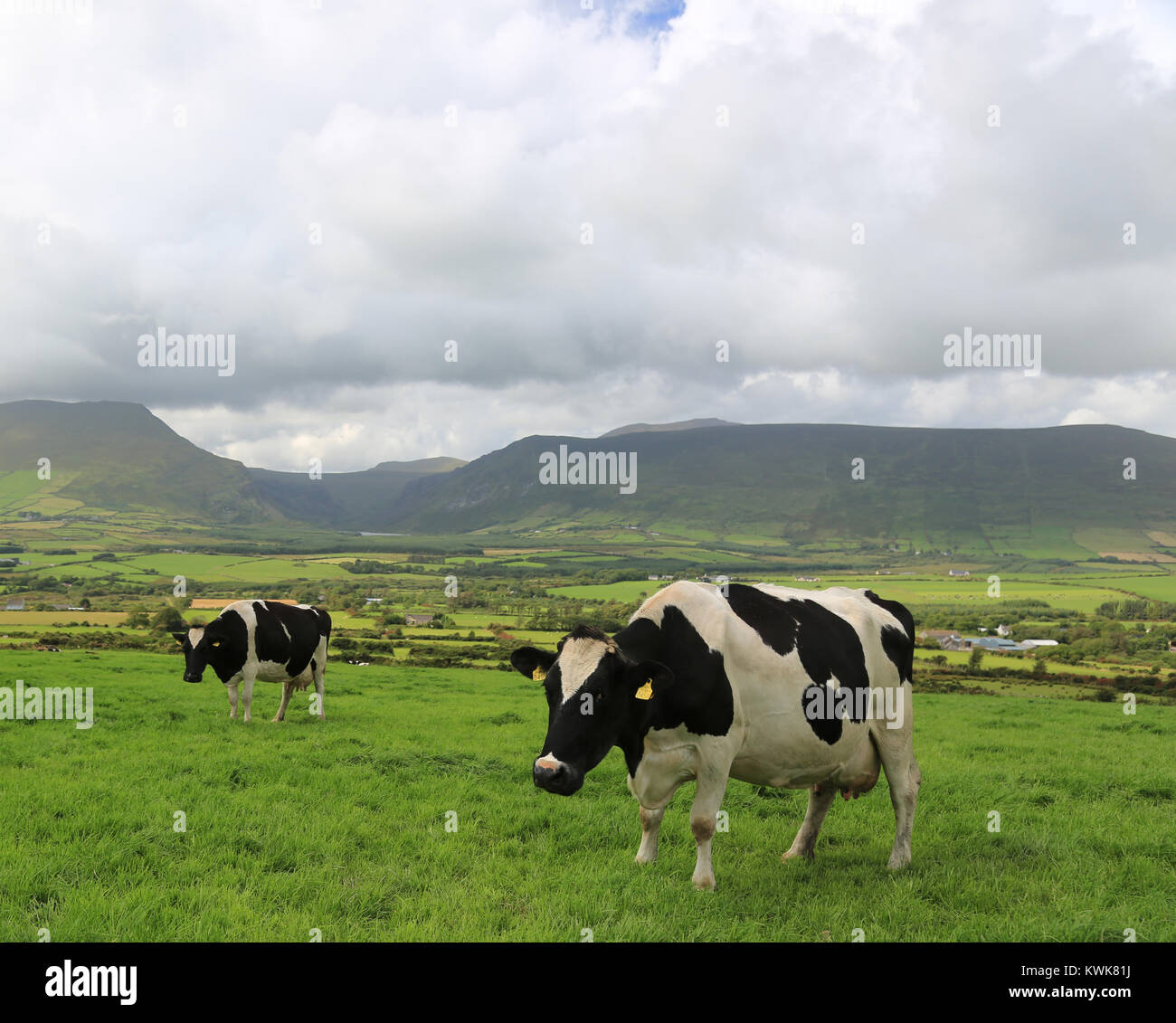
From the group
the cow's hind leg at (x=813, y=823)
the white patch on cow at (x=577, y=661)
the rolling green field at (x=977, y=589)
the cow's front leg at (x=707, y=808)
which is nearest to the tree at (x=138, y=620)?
the rolling green field at (x=977, y=589)

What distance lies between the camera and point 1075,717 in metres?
23.6

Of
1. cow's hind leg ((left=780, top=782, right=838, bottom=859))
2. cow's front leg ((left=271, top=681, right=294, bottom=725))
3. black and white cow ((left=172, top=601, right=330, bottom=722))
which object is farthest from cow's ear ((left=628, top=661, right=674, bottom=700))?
cow's front leg ((left=271, top=681, right=294, bottom=725))

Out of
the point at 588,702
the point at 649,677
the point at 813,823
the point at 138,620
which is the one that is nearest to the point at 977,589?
Answer: the point at 138,620

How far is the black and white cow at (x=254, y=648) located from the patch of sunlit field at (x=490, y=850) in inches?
68.8

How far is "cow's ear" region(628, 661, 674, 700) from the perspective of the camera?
6426 millimetres

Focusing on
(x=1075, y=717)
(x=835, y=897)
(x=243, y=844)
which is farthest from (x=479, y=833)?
(x=1075, y=717)

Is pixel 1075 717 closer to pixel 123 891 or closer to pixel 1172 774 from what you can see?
pixel 1172 774

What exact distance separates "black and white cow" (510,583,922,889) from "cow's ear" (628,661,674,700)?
1 cm

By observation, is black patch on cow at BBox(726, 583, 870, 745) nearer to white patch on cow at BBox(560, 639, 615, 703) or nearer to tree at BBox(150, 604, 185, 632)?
white patch on cow at BBox(560, 639, 615, 703)

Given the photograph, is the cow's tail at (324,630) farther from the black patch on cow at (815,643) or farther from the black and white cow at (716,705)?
the black patch on cow at (815,643)

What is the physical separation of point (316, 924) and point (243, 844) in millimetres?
2429

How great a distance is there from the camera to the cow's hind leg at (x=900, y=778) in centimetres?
810
